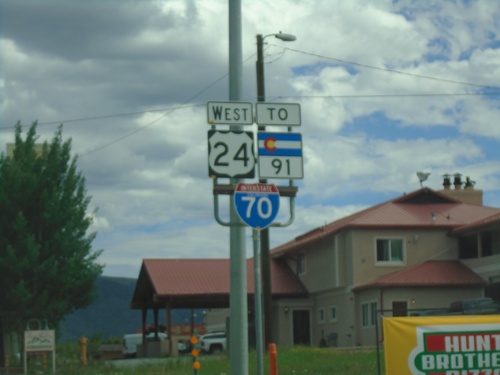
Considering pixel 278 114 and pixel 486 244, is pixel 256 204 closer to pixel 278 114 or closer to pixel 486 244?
pixel 278 114

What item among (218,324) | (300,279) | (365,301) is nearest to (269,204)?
(365,301)

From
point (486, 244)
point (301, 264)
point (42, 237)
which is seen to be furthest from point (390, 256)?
point (42, 237)

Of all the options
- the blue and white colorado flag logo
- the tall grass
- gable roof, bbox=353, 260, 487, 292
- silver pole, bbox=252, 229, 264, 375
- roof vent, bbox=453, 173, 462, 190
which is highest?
roof vent, bbox=453, 173, 462, 190

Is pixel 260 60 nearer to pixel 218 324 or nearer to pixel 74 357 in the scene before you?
pixel 74 357

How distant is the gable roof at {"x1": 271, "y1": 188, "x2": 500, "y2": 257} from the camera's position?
4331cm

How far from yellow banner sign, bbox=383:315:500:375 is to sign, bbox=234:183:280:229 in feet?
8.40

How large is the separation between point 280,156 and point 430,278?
98.8 ft

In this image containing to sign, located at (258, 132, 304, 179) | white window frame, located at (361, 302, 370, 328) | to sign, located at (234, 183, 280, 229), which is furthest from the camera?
white window frame, located at (361, 302, 370, 328)

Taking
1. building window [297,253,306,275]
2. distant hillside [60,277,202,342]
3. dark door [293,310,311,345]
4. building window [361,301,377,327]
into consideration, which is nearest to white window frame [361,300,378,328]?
building window [361,301,377,327]

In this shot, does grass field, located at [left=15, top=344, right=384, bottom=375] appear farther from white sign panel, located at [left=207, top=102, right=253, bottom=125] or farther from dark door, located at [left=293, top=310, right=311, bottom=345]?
dark door, located at [left=293, top=310, right=311, bottom=345]

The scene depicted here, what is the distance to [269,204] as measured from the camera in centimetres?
1205

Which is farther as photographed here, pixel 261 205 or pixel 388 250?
pixel 388 250

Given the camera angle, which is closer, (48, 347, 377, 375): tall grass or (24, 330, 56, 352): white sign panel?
(48, 347, 377, 375): tall grass

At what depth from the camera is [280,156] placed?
12500 millimetres
